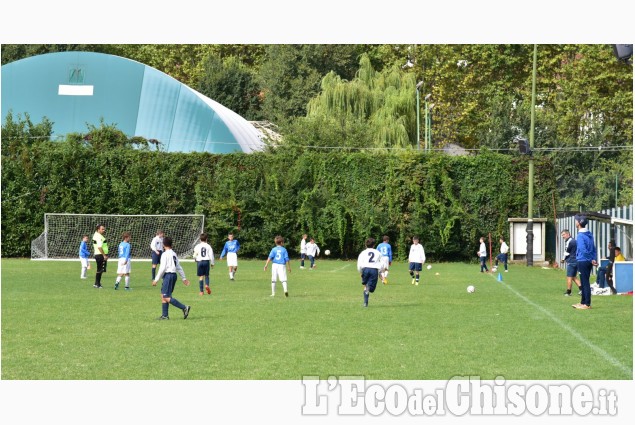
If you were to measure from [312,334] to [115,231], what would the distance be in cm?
3413

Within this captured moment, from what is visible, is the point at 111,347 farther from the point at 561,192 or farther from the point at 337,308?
the point at 561,192

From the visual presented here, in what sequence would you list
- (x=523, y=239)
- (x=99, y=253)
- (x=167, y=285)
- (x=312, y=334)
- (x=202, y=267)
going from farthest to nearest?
(x=523, y=239)
(x=99, y=253)
(x=202, y=267)
(x=167, y=285)
(x=312, y=334)

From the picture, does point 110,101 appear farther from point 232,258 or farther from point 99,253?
point 99,253

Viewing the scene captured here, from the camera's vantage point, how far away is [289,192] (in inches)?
1954

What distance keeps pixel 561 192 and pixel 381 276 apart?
34.8 metres

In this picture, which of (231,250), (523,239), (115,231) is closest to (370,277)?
(231,250)

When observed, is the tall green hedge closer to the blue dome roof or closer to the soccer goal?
the soccer goal

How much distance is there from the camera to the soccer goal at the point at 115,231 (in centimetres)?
4738

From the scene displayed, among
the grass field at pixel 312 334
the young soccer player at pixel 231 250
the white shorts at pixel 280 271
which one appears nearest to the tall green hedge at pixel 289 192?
the young soccer player at pixel 231 250

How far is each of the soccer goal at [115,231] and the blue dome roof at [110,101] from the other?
675 centimetres

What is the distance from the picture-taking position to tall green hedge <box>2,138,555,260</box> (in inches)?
1927

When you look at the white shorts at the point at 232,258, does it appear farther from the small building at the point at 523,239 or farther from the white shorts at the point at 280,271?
the small building at the point at 523,239

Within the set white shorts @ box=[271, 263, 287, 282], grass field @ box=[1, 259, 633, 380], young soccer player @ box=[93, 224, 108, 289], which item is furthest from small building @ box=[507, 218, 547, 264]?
young soccer player @ box=[93, 224, 108, 289]

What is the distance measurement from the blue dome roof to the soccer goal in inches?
266
